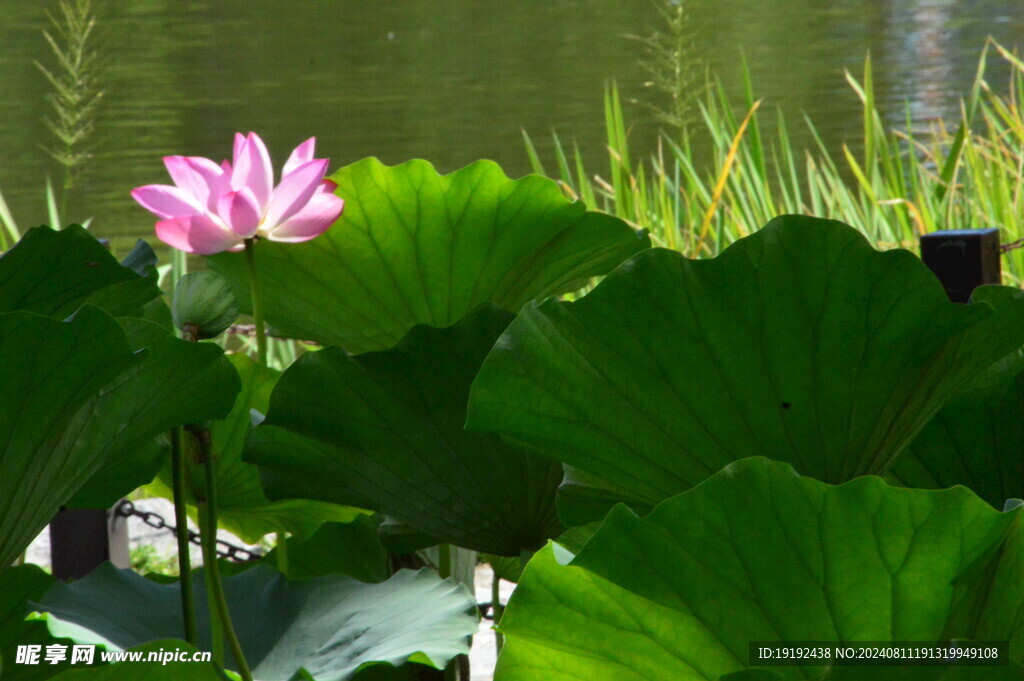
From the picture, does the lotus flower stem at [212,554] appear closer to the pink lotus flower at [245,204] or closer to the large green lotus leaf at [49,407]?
the large green lotus leaf at [49,407]

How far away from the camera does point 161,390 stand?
16.6 inches

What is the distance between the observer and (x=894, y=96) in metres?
5.77

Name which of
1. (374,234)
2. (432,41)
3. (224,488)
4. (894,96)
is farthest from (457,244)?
(432,41)

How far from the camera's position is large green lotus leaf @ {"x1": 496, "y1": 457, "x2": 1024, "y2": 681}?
0.33 m

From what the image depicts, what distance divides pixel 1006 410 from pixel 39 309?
1.36ft

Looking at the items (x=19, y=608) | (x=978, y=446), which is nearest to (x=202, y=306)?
(x=19, y=608)

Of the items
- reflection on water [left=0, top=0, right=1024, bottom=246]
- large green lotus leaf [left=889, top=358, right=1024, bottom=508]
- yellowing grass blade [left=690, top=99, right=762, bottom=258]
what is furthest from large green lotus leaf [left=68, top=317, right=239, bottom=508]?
reflection on water [left=0, top=0, right=1024, bottom=246]

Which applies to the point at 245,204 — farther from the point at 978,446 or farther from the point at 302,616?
the point at 978,446

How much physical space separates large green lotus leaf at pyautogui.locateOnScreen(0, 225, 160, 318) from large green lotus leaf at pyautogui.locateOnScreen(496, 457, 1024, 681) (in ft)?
0.80

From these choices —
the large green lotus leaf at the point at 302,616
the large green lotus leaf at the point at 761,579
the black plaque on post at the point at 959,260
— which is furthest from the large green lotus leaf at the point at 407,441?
the black plaque on post at the point at 959,260

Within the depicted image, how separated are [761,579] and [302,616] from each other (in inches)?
9.4

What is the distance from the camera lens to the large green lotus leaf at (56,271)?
0.46m

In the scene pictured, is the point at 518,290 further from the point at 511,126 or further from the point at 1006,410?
the point at 511,126

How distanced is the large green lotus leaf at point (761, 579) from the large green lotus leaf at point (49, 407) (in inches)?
6.5
